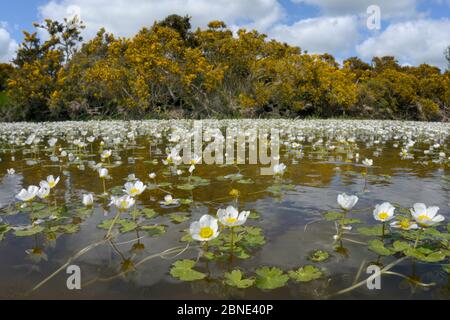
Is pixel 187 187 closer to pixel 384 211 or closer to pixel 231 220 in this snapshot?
pixel 231 220

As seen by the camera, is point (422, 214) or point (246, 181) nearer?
point (422, 214)

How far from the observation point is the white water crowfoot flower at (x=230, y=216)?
6.69 feet

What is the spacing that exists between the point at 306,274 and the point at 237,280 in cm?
36

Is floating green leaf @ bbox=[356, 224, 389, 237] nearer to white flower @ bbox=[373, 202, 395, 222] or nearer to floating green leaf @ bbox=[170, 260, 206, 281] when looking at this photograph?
white flower @ bbox=[373, 202, 395, 222]

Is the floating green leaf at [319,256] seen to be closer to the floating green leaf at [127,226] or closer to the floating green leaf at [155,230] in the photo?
the floating green leaf at [155,230]

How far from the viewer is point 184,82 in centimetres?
1683

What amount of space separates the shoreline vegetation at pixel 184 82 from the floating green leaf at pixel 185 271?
1495 centimetres

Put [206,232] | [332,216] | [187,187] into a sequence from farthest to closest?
[187,187], [332,216], [206,232]

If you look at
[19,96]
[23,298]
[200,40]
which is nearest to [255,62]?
[200,40]

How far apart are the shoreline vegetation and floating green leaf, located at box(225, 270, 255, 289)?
1514 centimetres

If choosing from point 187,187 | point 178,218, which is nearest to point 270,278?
point 178,218

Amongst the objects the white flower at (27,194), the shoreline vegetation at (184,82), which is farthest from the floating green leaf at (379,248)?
the shoreline vegetation at (184,82)

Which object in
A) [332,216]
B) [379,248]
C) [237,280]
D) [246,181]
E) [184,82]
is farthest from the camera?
[184,82]
